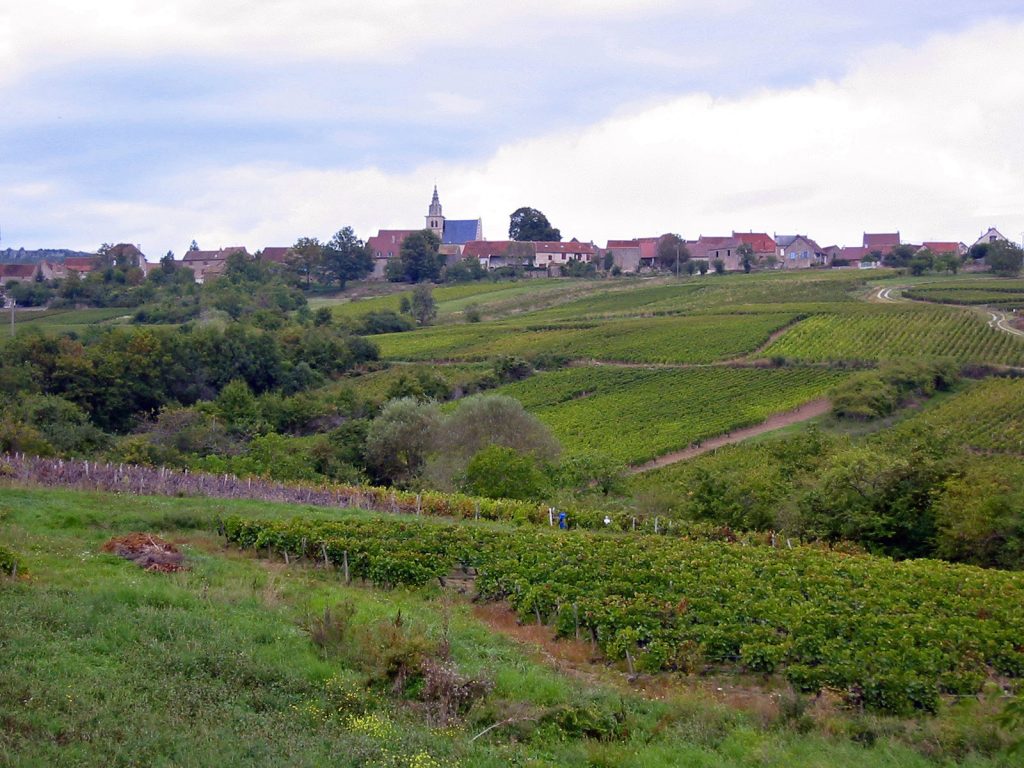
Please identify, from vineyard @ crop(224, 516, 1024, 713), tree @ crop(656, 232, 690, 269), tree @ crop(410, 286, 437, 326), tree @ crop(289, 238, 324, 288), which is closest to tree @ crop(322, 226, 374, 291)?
tree @ crop(289, 238, 324, 288)

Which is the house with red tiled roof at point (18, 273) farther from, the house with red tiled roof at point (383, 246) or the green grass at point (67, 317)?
the house with red tiled roof at point (383, 246)

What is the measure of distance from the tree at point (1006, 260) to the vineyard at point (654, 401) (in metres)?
52.6

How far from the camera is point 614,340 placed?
73.0 m

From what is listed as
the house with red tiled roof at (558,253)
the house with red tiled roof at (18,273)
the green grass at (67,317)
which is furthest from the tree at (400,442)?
the house with red tiled roof at (558,253)

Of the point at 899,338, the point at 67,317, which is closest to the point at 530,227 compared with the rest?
the point at 67,317

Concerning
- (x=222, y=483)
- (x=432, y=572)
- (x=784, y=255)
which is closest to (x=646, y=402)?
(x=222, y=483)

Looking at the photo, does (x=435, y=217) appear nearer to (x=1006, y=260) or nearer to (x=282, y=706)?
(x=1006, y=260)

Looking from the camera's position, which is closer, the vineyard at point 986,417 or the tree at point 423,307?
the vineyard at point 986,417

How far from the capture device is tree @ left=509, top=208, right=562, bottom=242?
14325 cm

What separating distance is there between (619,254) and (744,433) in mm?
89896

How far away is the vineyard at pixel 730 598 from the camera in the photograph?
46.1 ft

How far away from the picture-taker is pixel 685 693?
13.4 meters

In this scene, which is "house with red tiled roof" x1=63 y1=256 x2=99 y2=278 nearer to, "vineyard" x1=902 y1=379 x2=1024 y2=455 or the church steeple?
the church steeple

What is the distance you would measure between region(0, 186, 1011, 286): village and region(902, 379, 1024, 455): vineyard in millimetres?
68779
